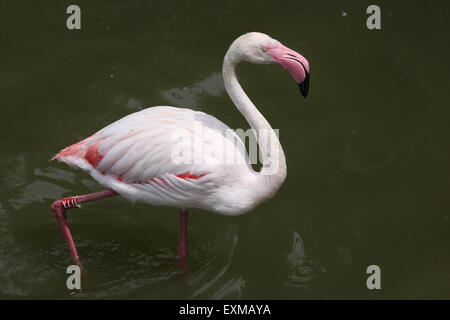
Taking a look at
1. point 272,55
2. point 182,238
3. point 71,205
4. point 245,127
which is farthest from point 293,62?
point 245,127

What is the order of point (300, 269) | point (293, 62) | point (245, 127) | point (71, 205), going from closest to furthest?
1. point (293, 62)
2. point (71, 205)
3. point (300, 269)
4. point (245, 127)

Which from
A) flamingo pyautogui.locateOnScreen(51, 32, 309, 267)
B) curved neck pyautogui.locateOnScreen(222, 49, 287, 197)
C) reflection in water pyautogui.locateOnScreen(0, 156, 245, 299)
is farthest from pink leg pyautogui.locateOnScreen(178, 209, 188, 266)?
curved neck pyautogui.locateOnScreen(222, 49, 287, 197)

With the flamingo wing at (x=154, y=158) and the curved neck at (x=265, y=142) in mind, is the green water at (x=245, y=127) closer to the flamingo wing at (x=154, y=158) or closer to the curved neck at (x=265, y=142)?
the flamingo wing at (x=154, y=158)

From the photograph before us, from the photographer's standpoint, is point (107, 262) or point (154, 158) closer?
point (154, 158)

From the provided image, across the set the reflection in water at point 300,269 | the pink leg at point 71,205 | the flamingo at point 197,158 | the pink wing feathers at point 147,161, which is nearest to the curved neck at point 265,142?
the flamingo at point 197,158

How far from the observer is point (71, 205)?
5.73m

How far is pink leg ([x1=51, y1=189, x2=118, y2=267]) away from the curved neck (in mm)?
1128

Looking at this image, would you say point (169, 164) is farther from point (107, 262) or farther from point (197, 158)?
point (107, 262)

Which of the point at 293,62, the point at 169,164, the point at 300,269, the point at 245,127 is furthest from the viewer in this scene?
the point at 245,127

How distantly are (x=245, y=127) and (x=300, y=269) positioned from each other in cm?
200

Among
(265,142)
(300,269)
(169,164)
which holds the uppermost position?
(265,142)

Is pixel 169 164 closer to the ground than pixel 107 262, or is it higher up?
higher up

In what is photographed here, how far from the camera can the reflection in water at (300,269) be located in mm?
5695
